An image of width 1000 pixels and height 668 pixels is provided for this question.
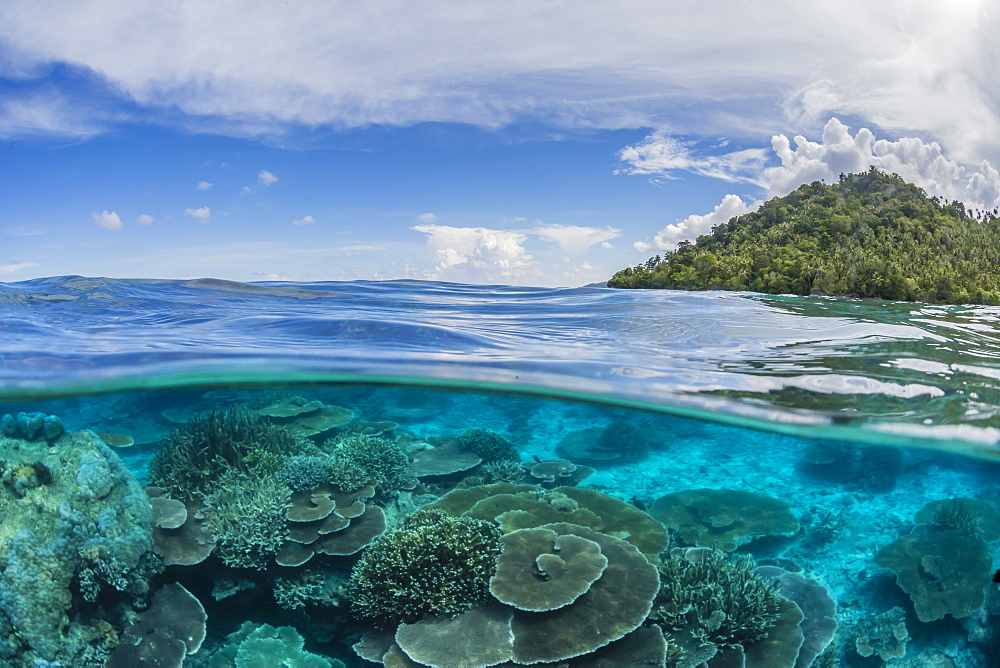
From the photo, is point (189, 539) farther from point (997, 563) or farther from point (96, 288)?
point (997, 563)

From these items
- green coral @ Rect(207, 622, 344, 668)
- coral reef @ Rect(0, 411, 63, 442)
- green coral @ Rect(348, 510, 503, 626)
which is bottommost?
green coral @ Rect(207, 622, 344, 668)

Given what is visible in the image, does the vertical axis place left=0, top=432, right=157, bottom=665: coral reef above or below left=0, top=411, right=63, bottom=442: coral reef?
below

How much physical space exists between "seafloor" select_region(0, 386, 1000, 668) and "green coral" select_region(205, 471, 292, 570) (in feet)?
0.08

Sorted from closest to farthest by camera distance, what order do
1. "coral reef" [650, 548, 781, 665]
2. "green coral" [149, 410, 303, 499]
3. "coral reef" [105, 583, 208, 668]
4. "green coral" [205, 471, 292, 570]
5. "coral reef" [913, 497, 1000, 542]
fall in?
"coral reef" [105, 583, 208, 668], "coral reef" [650, 548, 781, 665], "green coral" [205, 471, 292, 570], "green coral" [149, 410, 303, 499], "coral reef" [913, 497, 1000, 542]

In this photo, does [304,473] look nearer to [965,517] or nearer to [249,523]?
[249,523]

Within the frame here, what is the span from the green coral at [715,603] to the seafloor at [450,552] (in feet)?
0.09

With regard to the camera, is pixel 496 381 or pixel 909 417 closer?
pixel 909 417

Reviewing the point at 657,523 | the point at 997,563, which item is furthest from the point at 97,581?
the point at 997,563

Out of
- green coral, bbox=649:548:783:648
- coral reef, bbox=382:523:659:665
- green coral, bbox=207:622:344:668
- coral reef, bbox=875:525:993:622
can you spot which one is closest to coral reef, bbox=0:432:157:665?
green coral, bbox=207:622:344:668

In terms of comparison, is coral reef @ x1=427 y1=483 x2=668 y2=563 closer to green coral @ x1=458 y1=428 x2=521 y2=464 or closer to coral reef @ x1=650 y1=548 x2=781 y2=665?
coral reef @ x1=650 y1=548 x2=781 y2=665

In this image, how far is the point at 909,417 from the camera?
7.77m

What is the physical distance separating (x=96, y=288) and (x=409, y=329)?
8119 mm

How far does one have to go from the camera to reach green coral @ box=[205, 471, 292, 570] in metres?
6.19

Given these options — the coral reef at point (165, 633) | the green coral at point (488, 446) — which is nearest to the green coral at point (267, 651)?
the coral reef at point (165, 633)
